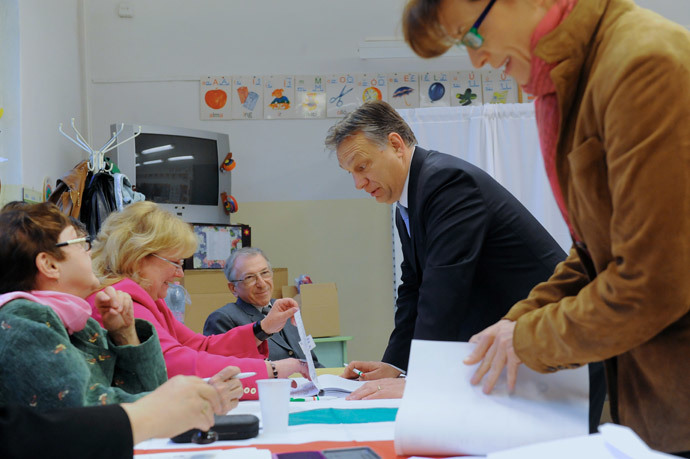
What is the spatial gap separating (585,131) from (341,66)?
193 inches

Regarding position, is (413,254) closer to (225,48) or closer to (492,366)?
(492,366)

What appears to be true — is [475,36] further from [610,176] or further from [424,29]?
[610,176]

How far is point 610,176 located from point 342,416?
33.3 inches

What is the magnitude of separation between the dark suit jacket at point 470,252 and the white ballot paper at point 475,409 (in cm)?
69

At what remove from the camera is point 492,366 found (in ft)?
3.28

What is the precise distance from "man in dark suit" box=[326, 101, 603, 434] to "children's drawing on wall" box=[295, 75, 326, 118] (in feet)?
11.3

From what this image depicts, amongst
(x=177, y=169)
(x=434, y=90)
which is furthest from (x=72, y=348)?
(x=434, y=90)

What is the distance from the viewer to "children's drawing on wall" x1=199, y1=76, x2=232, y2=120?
5512mm

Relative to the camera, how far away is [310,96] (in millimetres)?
5578

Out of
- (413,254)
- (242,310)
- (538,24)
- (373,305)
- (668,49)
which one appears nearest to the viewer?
(668,49)

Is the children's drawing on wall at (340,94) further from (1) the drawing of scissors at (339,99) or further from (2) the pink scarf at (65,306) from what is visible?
(2) the pink scarf at (65,306)

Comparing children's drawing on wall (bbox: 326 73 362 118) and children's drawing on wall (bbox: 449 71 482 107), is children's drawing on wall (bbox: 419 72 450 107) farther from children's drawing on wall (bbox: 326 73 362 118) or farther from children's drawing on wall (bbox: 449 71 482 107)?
children's drawing on wall (bbox: 326 73 362 118)

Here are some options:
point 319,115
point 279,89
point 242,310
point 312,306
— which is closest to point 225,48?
point 279,89

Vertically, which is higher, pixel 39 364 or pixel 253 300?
pixel 39 364
